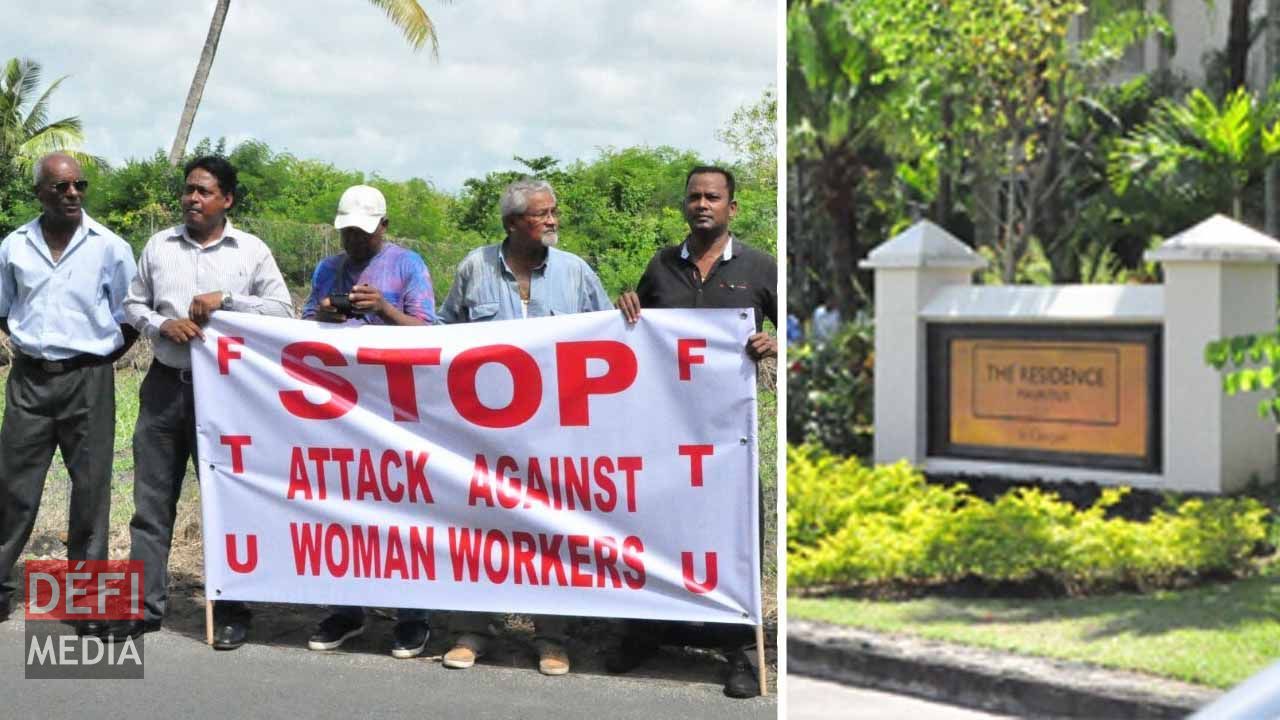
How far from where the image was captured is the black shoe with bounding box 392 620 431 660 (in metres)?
5.05

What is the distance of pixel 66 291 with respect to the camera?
5.36 meters

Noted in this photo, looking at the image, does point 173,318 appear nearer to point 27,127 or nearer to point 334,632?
point 334,632

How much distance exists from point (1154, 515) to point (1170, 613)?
1106mm

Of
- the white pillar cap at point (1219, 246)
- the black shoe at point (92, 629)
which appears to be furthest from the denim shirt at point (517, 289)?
the white pillar cap at point (1219, 246)

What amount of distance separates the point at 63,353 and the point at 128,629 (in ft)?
3.24

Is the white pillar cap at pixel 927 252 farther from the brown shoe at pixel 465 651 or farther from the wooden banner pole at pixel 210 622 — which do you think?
the wooden banner pole at pixel 210 622

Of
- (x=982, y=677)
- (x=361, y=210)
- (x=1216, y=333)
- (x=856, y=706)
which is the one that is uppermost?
(x=361, y=210)

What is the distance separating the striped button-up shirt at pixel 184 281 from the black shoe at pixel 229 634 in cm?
89

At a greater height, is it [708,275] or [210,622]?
[708,275]

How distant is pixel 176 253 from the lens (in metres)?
5.24

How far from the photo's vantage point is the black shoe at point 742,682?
15.2 feet

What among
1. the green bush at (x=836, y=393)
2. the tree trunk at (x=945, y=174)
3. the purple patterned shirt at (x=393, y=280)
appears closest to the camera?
the purple patterned shirt at (x=393, y=280)

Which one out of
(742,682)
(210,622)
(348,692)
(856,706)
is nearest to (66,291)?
(210,622)

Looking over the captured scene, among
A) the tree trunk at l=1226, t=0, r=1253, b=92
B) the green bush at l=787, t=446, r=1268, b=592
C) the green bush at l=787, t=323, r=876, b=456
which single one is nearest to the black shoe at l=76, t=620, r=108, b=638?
the green bush at l=787, t=446, r=1268, b=592
